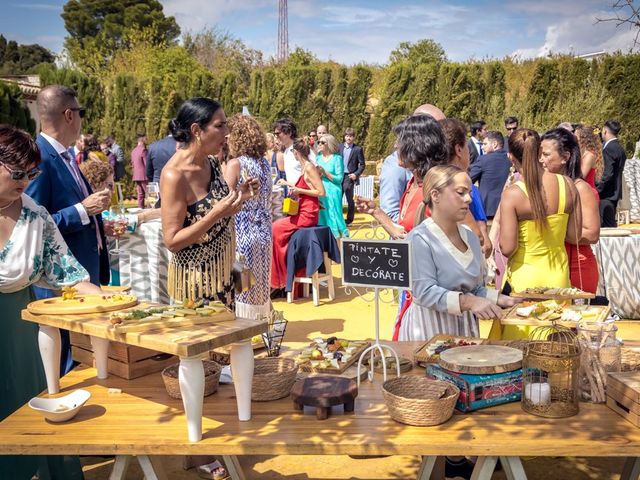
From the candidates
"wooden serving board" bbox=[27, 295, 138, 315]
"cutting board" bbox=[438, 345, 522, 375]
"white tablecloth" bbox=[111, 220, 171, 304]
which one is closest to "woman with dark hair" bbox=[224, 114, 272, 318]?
"white tablecloth" bbox=[111, 220, 171, 304]

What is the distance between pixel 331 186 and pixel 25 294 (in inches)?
242

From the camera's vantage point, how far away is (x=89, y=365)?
2.82 meters

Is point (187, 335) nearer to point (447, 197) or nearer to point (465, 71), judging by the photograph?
point (447, 197)

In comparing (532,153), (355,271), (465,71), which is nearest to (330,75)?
(465,71)

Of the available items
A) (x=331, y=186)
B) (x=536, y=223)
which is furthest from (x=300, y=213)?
(x=536, y=223)

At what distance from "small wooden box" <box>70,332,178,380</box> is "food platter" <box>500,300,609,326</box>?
4.93 ft

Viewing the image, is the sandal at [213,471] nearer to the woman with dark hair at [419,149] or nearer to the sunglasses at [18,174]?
the woman with dark hair at [419,149]

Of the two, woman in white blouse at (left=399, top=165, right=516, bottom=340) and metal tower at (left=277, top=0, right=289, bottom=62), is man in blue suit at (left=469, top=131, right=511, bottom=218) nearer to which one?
woman in white blouse at (left=399, top=165, right=516, bottom=340)

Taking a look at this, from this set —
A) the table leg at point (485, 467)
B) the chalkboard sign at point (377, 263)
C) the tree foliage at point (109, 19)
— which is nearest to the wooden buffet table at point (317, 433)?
the table leg at point (485, 467)

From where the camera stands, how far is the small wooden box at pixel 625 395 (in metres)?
2.01

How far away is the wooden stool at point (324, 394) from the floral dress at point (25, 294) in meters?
1.16

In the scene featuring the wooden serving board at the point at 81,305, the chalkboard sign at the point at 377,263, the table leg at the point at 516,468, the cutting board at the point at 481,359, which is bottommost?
the table leg at the point at 516,468

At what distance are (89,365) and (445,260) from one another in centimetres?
168

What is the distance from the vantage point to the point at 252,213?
5168mm
